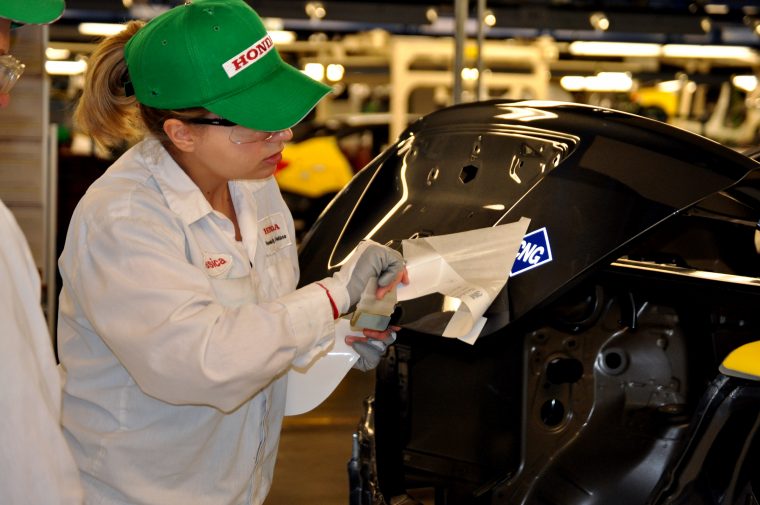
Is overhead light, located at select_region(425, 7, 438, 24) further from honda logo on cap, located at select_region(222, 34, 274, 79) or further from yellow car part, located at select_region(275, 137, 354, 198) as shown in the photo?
honda logo on cap, located at select_region(222, 34, 274, 79)

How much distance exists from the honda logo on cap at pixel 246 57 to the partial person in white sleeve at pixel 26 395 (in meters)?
0.46

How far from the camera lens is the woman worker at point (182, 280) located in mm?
1886

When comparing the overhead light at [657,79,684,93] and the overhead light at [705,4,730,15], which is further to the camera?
the overhead light at [657,79,684,93]

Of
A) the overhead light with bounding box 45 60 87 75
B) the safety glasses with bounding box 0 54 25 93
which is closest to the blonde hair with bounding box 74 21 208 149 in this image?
the safety glasses with bounding box 0 54 25 93

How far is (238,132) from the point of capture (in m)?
2.08

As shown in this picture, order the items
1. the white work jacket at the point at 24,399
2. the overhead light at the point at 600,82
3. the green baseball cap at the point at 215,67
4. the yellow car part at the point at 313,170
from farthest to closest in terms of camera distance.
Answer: the overhead light at the point at 600,82 → the yellow car part at the point at 313,170 → the green baseball cap at the point at 215,67 → the white work jacket at the point at 24,399

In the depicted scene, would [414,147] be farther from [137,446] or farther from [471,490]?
[137,446]

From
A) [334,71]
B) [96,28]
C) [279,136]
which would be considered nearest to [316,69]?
[334,71]

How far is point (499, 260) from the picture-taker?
7.58ft

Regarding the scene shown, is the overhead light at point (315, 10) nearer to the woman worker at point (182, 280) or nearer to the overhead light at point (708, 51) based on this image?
the overhead light at point (708, 51)

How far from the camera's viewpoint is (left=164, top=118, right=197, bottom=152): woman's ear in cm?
207

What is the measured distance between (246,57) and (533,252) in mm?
750

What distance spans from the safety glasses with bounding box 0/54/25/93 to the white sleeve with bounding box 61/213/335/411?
326 millimetres

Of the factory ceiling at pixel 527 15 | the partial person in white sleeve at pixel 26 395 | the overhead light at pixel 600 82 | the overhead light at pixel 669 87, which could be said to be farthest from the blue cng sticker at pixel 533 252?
the overhead light at pixel 669 87
